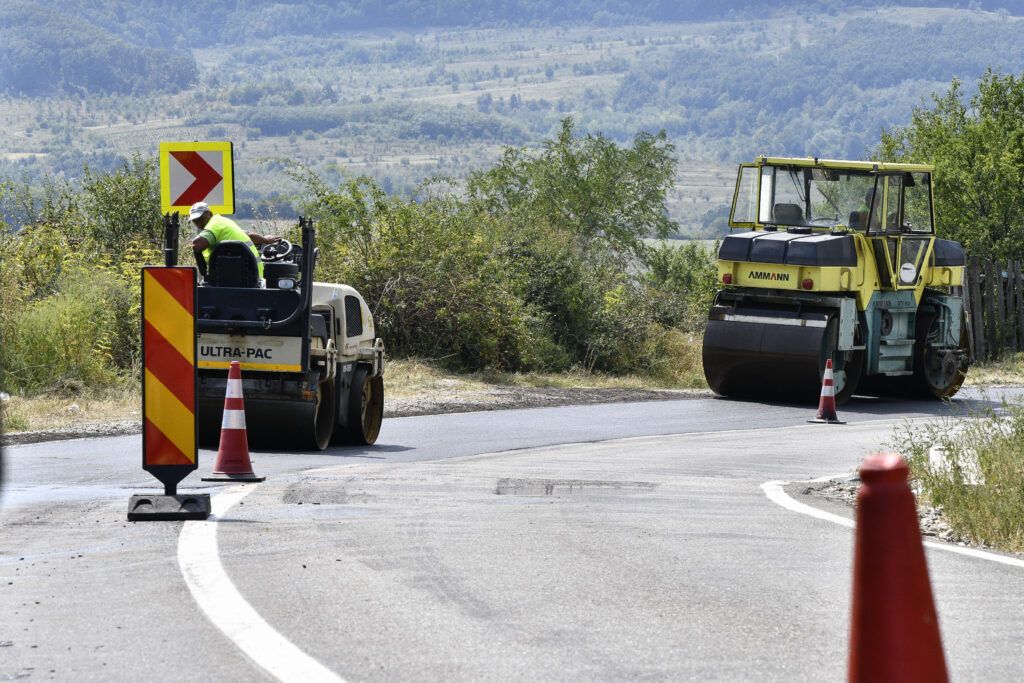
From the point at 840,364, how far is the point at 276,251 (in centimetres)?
958

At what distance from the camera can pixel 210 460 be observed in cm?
1227

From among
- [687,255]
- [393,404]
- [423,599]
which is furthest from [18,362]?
[687,255]

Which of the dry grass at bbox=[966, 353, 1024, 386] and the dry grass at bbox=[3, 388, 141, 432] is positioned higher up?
the dry grass at bbox=[3, 388, 141, 432]

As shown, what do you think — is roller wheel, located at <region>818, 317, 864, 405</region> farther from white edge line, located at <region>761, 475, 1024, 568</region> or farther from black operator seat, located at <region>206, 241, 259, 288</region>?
black operator seat, located at <region>206, 241, 259, 288</region>

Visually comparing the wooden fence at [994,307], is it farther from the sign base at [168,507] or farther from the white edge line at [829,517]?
the sign base at [168,507]

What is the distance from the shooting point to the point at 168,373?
360 inches

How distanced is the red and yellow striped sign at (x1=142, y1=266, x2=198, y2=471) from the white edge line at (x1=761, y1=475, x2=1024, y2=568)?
373 centimetres

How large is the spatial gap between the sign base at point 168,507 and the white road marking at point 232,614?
11 cm

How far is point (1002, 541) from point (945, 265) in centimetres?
1472

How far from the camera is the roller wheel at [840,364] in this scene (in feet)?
67.7

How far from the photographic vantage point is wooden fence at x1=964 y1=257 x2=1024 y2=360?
29.9 meters

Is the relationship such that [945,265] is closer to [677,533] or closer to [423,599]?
[677,533]

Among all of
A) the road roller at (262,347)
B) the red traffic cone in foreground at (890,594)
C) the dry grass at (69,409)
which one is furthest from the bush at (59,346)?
the red traffic cone in foreground at (890,594)

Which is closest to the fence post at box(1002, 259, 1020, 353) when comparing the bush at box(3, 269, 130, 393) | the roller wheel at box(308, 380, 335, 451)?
the bush at box(3, 269, 130, 393)
